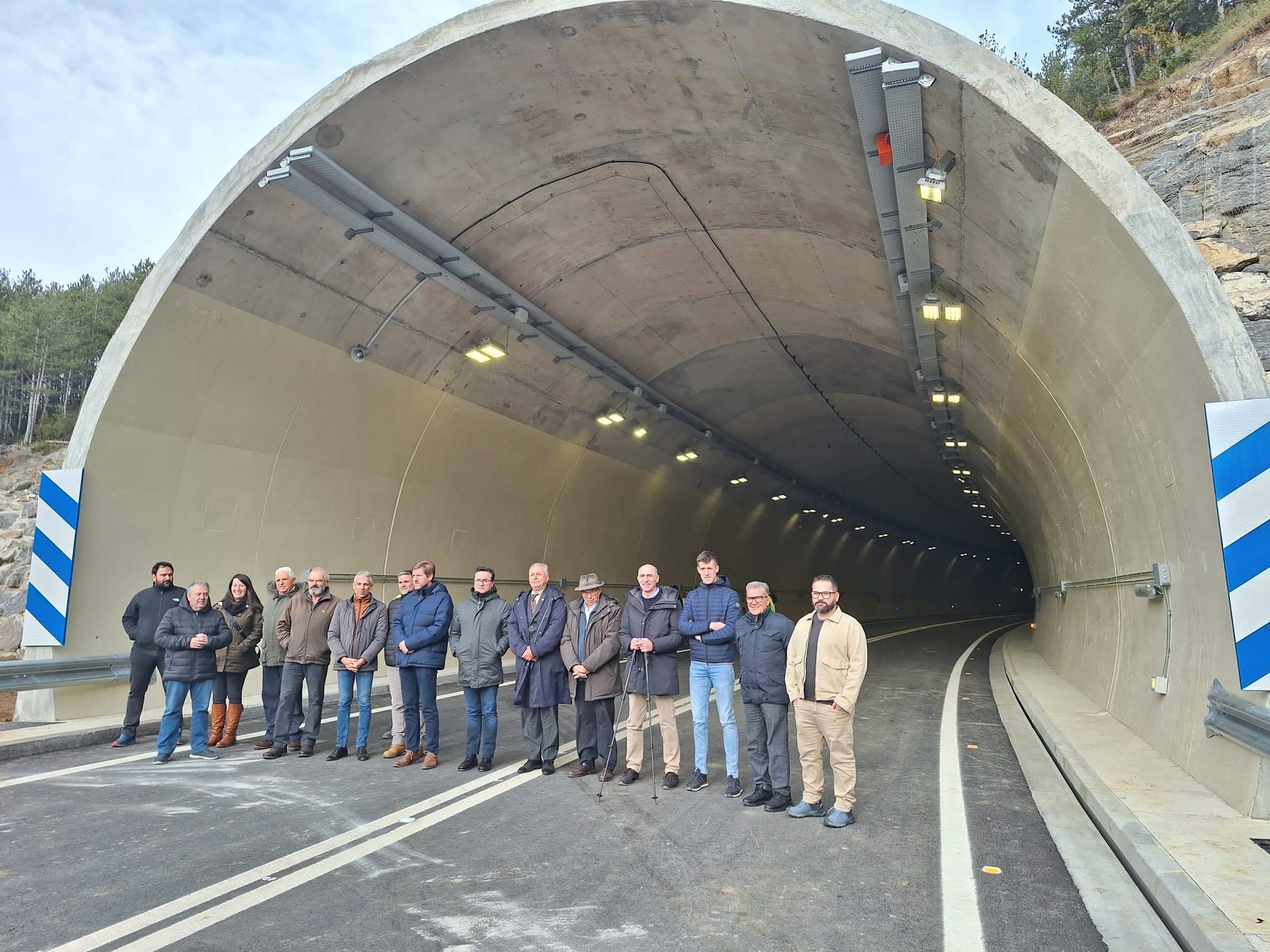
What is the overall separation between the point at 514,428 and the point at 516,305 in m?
3.80

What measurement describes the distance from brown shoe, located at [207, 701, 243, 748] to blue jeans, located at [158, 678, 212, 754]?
0.86 feet

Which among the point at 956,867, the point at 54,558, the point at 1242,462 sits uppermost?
the point at 1242,462

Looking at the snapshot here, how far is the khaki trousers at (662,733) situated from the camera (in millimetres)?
7629

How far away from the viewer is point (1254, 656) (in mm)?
5625

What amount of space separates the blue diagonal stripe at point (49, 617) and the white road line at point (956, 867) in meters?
8.90

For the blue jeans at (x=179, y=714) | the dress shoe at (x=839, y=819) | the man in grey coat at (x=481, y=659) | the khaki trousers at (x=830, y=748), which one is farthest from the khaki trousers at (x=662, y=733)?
the blue jeans at (x=179, y=714)

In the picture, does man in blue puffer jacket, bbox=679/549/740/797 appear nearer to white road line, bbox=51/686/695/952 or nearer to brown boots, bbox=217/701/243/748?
white road line, bbox=51/686/695/952

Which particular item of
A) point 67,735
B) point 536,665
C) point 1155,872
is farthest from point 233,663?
point 1155,872

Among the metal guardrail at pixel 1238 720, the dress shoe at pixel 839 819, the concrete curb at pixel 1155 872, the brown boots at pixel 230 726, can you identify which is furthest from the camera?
the brown boots at pixel 230 726

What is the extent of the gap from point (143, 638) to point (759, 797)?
629 centimetres

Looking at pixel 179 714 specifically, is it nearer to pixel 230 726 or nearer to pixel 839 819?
pixel 230 726

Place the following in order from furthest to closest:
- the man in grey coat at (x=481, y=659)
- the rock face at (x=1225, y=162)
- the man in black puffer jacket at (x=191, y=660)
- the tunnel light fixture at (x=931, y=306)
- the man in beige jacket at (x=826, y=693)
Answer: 1. the tunnel light fixture at (x=931, y=306)
2. the man in black puffer jacket at (x=191, y=660)
3. the man in grey coat at (x=481, y=659)
4. the rock face at (x=1225, y=162)
5. the man in beige jacket at (x=826, y=693)

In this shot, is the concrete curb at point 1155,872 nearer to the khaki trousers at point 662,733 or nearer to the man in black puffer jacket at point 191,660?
the khaki trousers at point 662,733

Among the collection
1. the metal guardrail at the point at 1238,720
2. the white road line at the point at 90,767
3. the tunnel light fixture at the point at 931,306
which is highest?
the tunnel light fixture at the point at 931,306
